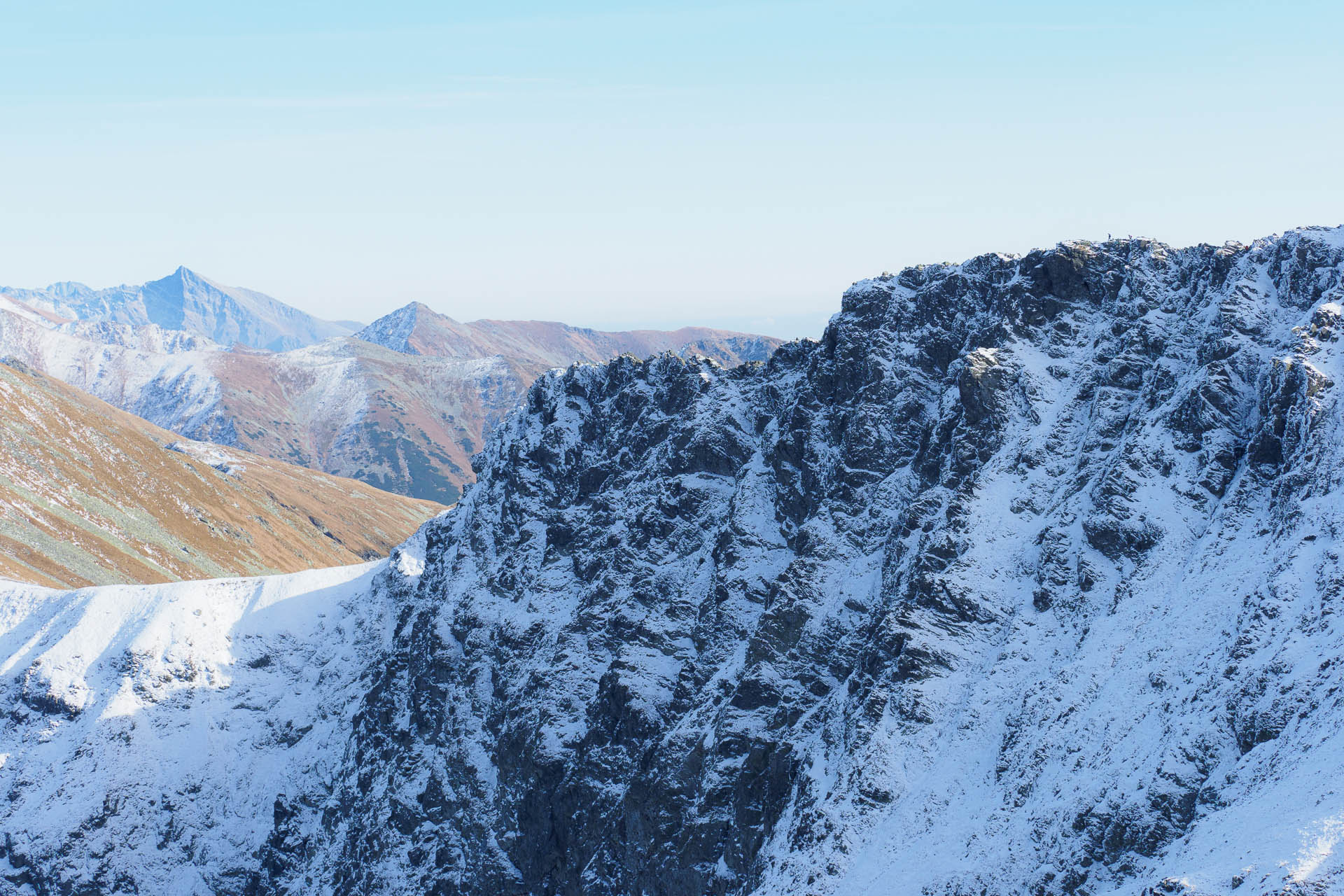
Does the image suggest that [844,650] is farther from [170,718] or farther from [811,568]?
[170,718]

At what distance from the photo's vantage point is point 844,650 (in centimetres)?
10006

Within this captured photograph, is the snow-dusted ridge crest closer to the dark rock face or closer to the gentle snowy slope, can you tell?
the dark rock face

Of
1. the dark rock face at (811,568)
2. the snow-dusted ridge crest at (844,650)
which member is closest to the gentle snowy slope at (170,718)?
the snow-dusted ridge crest at (844,650)

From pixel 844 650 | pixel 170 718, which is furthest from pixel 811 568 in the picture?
pixel 170 718

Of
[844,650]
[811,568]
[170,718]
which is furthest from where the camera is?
[170,718]

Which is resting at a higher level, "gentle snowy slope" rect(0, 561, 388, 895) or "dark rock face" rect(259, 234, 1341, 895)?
"dark rock face" rect(259, 234, 1341, 895)

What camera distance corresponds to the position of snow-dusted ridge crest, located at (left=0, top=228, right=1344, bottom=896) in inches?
2859

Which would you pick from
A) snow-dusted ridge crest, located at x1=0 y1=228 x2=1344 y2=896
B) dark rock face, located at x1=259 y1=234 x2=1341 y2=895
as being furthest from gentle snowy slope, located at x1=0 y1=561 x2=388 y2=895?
dark rock face, located at x1=259 y1=234 x2=1341 y2=895

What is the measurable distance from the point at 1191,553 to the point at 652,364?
72.1m

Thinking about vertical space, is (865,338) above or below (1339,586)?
above

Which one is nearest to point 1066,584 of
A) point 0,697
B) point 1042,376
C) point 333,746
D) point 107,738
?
point 1042,376

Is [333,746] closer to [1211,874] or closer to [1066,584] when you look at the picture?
[1066,584]

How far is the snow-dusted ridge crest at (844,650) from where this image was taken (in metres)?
72.6

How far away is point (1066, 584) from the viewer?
8962cm
